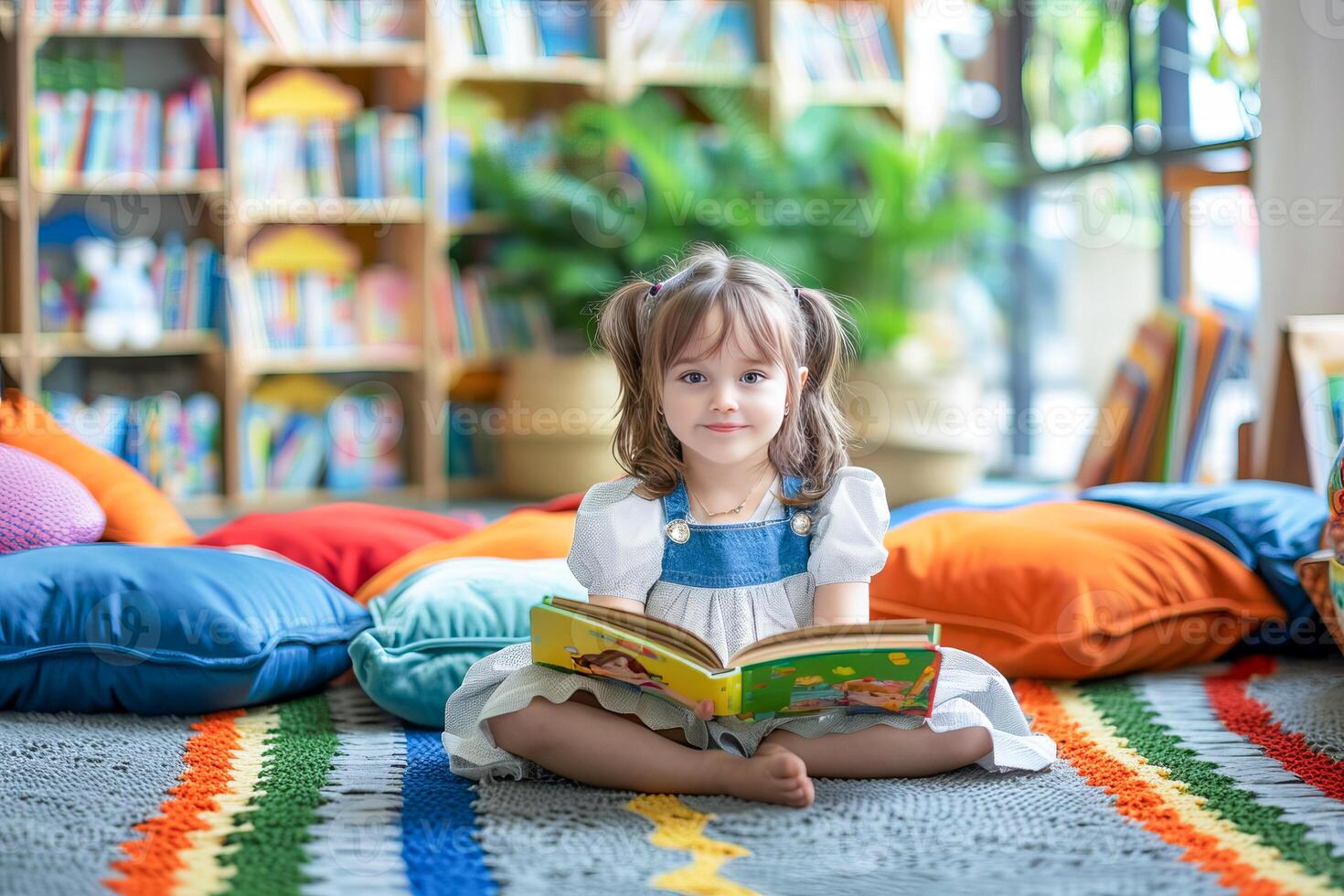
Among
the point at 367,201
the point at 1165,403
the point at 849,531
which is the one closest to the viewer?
the point at 849,531

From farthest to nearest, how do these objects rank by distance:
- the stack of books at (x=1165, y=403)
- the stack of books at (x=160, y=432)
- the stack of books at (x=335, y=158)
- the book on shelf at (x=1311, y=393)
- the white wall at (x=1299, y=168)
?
the stack of books at (x=335, y=158) < the stack of books at (x=160, y=432) < the stack of books at (x=1165, y=403) < the white wall at (x=1299, y=168) < the book on shelf at (x=1311, y=393)

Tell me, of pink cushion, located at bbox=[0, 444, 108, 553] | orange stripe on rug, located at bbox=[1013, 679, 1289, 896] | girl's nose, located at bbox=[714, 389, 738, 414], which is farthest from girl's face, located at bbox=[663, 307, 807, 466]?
pink cushion, located at bbox=[0, 444, 108, 553]

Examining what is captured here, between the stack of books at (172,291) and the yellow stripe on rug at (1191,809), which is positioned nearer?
the yellow stripe on rug at (1191,809)

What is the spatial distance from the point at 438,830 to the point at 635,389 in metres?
0.47

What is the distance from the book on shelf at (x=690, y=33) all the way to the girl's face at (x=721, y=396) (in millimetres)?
2694

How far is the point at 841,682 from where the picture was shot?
115 centimetres

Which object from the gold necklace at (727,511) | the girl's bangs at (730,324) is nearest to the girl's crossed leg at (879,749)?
the gold necklace at (727,511)

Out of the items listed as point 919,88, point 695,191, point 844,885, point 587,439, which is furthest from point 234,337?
point 844,885

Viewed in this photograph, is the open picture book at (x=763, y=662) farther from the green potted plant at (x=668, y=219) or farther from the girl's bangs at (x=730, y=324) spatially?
the green potted plant at (x=668, y=219)

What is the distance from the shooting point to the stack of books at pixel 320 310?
3533 mm

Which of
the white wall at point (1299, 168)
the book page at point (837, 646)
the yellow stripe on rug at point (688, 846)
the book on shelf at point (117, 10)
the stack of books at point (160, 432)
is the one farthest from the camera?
the stack of books at point (160, 432)

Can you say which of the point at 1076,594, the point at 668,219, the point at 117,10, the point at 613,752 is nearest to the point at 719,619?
the point at 613,752

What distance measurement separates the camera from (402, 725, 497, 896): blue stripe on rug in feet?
3.34

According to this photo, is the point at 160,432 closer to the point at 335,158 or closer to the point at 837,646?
the point at 335,158
